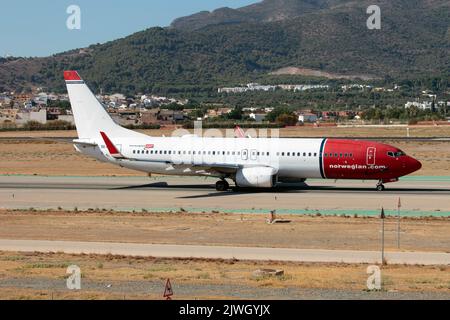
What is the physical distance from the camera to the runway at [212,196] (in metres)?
46.7

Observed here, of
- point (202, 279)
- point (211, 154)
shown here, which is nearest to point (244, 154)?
point (211, 154)

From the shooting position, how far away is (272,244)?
34688 mm

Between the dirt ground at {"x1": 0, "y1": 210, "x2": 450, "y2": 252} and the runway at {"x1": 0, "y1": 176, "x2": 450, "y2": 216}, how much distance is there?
323 cm

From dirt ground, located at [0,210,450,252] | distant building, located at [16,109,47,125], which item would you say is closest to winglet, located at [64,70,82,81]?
dirt ground, located at [0,210,450,252]

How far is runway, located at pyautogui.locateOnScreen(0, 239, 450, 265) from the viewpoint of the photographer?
102ft

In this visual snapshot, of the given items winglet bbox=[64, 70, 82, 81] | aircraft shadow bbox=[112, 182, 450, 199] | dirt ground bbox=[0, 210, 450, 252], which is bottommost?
aircraft shadow bbox=[112, 182, 450, 199]

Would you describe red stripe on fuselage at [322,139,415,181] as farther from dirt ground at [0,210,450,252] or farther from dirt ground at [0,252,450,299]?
dirt ground at [0,252,450,299]

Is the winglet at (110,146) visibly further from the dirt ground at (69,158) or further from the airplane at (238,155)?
the dirt ground at (69,158)

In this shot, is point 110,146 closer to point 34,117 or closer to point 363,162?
point 363,162

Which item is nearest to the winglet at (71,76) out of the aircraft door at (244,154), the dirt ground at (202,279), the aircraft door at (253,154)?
the aircraft door at (244,154)

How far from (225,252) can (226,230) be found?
5.89 meters

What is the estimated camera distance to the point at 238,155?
5516 centimetres

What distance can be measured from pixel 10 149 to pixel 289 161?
177 feet

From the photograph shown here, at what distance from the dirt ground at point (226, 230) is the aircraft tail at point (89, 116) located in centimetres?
1544
